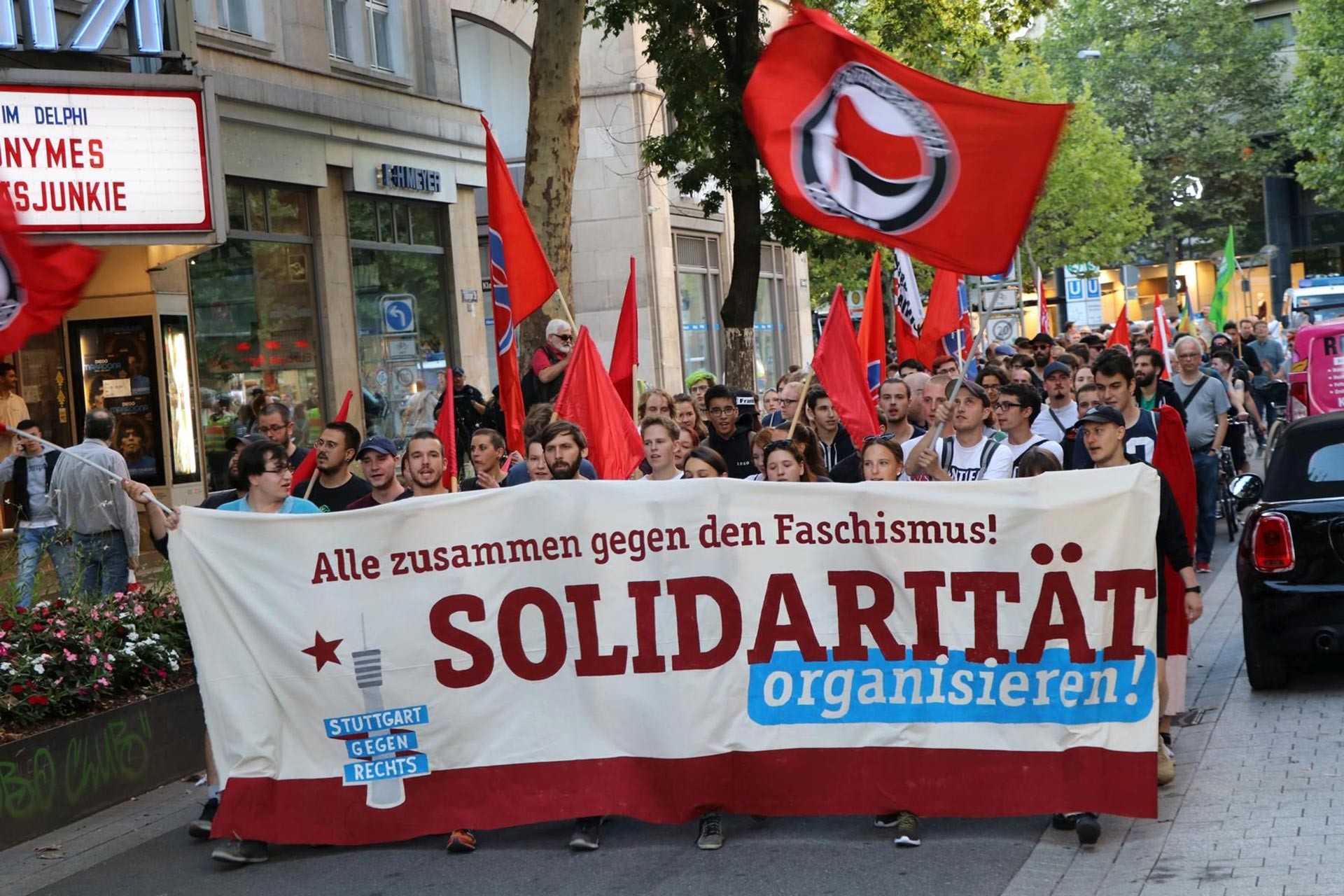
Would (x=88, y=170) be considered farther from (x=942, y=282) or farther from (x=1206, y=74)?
(x=1206, y=74)

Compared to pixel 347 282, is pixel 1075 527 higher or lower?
lower

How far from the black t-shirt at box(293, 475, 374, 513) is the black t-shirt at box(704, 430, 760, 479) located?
12.0ft

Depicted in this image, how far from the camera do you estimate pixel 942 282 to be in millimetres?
16609

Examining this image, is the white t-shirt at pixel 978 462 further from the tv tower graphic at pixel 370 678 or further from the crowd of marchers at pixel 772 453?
the tv tower graphic at pixel 370 678

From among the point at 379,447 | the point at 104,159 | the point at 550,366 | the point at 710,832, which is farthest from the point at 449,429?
the point at 104,159

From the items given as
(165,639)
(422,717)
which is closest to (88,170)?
(165,639)

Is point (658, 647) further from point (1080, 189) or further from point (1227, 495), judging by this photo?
point (1080, 189)

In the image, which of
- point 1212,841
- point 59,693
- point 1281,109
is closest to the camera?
point 1212,841

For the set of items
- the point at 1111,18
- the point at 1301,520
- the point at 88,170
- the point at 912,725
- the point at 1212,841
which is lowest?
the point at 1212,841

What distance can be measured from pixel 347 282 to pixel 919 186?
14.2m

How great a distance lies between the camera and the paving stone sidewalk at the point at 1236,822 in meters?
6.00

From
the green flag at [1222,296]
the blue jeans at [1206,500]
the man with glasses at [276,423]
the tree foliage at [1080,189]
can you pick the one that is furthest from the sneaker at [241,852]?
the tree foliage at [1080,189]

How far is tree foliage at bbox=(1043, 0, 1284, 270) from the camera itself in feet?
212

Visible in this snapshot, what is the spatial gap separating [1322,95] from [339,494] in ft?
155
